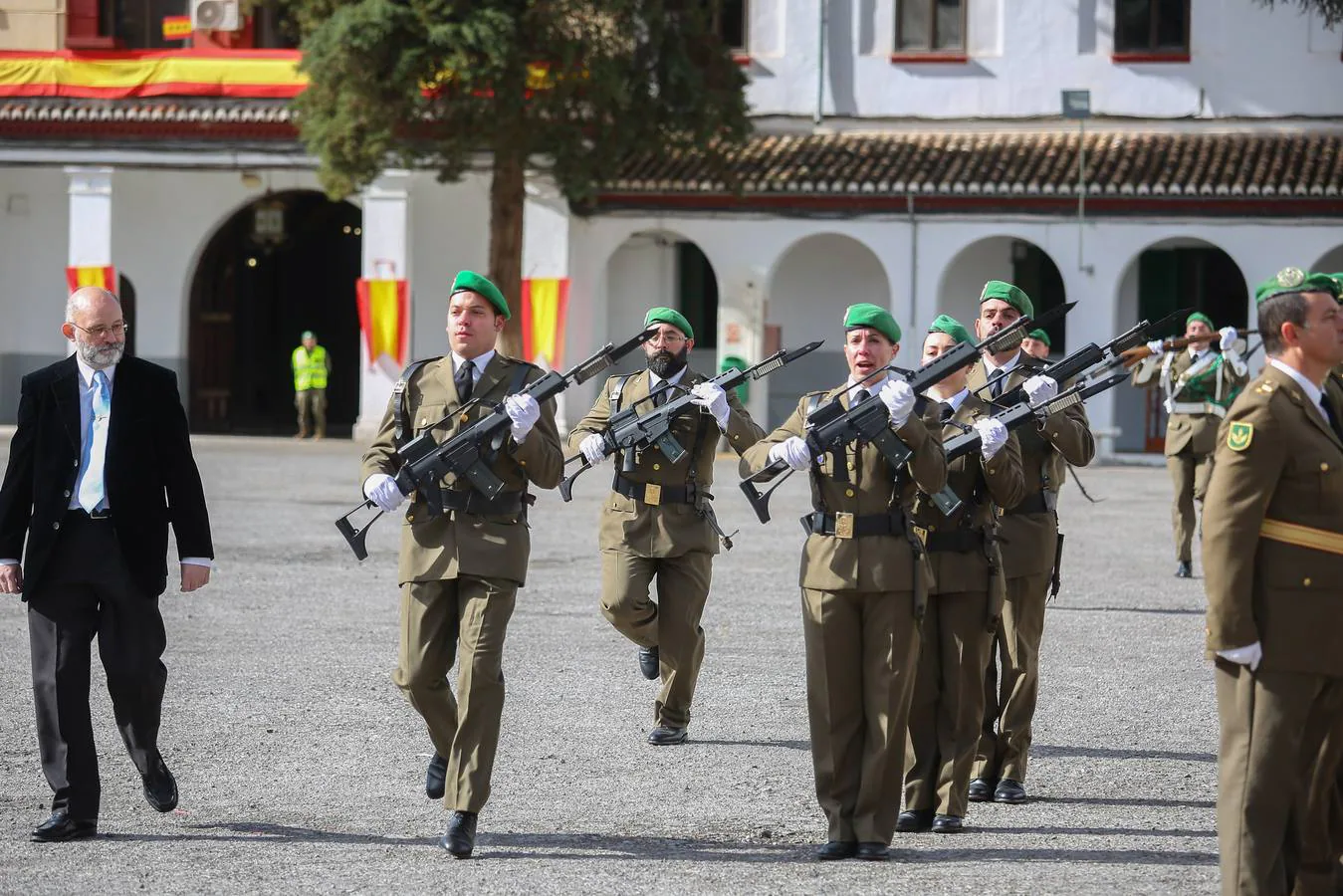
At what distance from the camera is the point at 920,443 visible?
7.22m

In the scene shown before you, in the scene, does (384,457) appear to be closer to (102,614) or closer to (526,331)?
(102,614)

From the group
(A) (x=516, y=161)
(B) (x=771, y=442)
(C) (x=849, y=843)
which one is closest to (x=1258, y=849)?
(C) (x=849, y=843)

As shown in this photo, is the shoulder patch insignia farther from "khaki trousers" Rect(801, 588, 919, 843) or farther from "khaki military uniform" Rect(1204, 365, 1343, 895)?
"khaki trousers" Rect(801, 588, 919, 843)

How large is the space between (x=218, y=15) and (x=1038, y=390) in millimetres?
26999

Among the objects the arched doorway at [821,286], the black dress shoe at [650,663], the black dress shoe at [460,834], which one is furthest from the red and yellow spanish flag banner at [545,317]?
the black dress shoe at [460,834]

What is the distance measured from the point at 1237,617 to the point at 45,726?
4.23 metres

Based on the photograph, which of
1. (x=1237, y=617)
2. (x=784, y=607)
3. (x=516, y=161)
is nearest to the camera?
(x=1237, y=617)

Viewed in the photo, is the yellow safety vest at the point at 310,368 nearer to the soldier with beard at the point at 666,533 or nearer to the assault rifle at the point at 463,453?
the soldier with beard at the point at 666,533

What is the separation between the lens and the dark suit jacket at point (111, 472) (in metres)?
7.56

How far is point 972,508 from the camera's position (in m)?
7.97

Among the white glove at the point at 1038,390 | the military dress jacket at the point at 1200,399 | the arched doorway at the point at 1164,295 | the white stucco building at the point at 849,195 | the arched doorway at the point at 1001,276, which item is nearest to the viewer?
the white glove at the point at 1038,390

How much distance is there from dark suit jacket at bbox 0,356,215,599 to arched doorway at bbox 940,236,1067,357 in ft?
80.1

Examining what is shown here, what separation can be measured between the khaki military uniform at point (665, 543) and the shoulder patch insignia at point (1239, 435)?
3897 mm

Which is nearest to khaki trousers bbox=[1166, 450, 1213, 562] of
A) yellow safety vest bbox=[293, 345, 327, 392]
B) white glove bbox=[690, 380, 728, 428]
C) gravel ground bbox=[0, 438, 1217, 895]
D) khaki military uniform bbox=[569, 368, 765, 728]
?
gravel ground bbox=[0, 438, 1217, 895]
